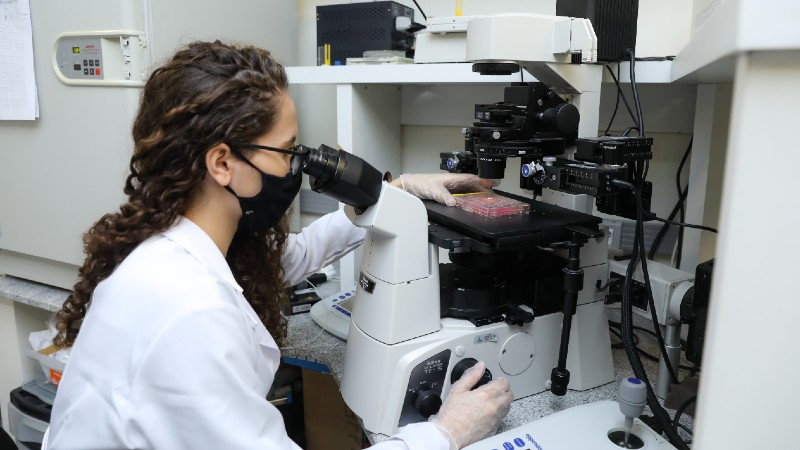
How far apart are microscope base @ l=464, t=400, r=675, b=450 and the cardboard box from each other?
35.1 inches

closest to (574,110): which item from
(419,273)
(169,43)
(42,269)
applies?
(419,273)

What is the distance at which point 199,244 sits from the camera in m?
0.89

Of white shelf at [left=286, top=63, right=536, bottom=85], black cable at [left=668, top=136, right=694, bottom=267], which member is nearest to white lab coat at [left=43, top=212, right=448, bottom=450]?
white shelf at [left=286, top=63, right=536, bottom=85]

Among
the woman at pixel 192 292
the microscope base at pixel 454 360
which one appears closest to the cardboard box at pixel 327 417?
the microscope base at pixel 454 360

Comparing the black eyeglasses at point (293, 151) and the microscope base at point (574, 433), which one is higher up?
the black eyeglasses at point (293, 151)

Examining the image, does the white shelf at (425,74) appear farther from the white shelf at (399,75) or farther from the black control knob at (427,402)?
the black control knob at (427,402)

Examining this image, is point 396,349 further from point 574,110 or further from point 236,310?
point 574,110

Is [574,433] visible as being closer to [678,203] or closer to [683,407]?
[683,407]

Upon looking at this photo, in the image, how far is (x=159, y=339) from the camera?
29.2 inches

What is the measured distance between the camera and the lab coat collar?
87 centimetres

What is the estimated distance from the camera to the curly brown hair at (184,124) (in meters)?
0.86

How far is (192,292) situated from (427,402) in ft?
1.45

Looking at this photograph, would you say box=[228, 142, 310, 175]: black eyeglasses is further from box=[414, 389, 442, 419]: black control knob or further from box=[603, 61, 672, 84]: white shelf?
box=[603, 61, 672, 84]: white shelf

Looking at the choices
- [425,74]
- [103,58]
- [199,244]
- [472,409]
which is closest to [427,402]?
[472,409]
